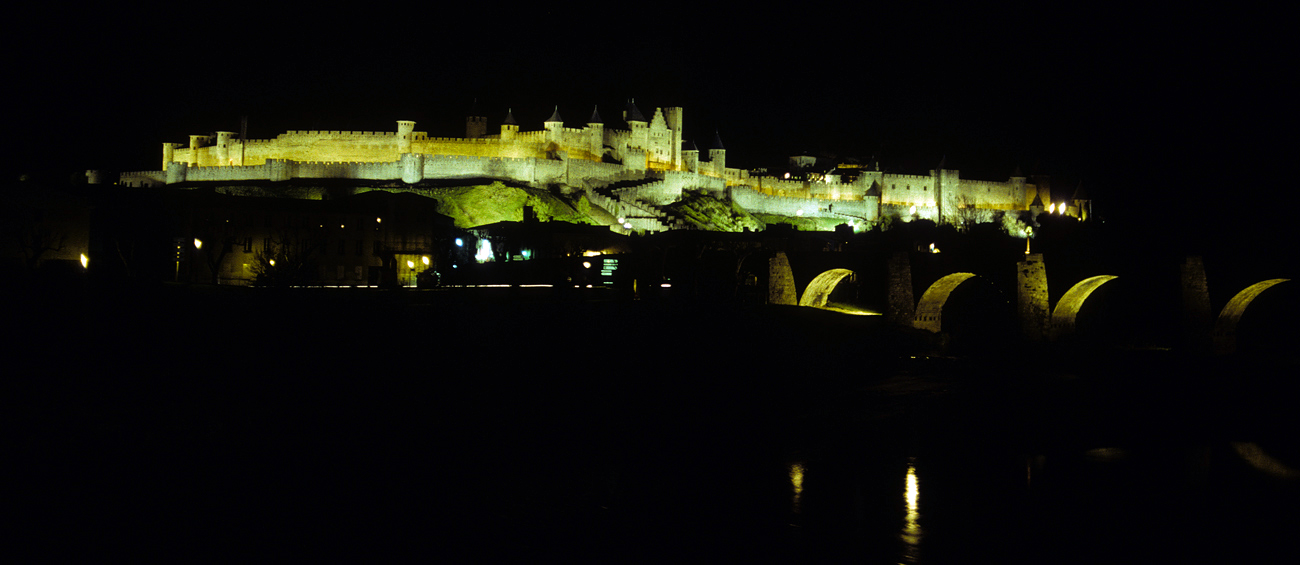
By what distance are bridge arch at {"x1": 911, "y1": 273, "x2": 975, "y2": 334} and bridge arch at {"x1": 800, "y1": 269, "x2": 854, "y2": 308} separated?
10.9 feet

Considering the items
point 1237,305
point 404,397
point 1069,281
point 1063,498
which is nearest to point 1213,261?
point 1237,305

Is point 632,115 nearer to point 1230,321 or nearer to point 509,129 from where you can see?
point 509,129

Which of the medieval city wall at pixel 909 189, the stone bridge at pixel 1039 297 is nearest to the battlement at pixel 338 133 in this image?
the medieval city wall at pixel 909 189

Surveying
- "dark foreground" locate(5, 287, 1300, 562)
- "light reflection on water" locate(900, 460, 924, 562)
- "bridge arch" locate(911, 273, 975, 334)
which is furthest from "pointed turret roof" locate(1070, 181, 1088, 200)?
"light reflection on water" locate(900, 460, 924, 562)

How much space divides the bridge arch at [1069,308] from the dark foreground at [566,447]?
8078mm

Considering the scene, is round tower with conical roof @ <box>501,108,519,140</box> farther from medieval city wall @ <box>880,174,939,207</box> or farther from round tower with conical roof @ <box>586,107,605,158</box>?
medieval city wall @ <box>880,174,939,207</box>

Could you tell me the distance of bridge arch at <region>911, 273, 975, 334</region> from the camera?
34719 mm

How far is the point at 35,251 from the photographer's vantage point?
1171 inches

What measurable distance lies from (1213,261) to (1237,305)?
1999mm

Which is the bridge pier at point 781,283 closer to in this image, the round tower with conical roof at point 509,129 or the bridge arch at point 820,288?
the bridge arch at point 820,288

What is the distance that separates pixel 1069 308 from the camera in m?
33.6

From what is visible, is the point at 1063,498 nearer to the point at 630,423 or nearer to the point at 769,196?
the point at 630,423

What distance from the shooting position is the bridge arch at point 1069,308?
109 ft

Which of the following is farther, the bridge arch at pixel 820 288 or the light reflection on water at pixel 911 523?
the bridge arch at pixel 820 288
